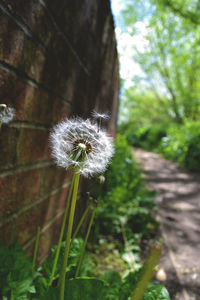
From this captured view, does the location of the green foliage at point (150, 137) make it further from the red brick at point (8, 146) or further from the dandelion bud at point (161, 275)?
the red brick at point (8, 146)

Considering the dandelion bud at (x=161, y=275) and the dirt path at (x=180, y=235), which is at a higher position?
the dirt path at (x=180, y=235)

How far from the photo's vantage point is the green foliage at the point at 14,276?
0.91 meters

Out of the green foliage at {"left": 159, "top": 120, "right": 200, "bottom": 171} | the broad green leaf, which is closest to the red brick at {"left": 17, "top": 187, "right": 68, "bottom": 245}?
the broad green leaf

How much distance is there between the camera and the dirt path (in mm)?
2201

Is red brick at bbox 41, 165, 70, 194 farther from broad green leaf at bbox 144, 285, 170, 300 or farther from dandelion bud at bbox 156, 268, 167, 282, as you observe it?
dandelion bud at bbox 156, 268, 167, 282

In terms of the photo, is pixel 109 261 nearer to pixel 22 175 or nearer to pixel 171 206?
pixel 22 175

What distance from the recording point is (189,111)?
1802cm

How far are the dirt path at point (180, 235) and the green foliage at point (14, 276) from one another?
5.06 ft

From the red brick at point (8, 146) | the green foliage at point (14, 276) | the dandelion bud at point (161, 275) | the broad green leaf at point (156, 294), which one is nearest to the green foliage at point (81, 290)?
the green foliage at point (14, 276)

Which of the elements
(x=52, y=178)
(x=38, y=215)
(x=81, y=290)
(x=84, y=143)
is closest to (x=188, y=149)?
(x=52, y=178)

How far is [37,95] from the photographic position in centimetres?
116

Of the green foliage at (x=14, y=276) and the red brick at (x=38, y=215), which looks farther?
the red brick at (x=38, y=215)

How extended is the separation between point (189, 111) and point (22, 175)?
18559mm

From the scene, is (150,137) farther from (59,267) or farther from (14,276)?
(14,276)
